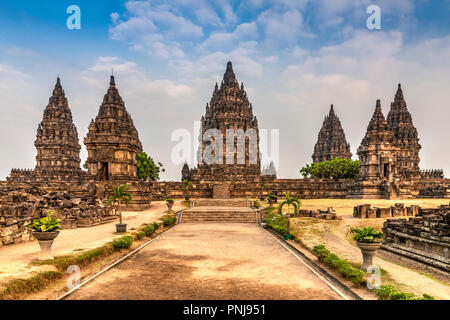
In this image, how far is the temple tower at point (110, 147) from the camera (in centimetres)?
3091

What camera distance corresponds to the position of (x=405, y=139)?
63.2 meters

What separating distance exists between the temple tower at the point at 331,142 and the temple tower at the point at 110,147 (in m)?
56.8

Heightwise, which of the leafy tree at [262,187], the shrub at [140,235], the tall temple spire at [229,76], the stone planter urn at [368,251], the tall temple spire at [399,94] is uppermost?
the tall temple spire at [229,76]

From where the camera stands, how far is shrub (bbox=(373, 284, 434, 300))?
6105mm

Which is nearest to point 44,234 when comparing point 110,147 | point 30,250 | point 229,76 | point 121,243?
point 30,250

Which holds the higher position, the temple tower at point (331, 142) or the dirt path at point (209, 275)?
the temple tower at point (331, 142)

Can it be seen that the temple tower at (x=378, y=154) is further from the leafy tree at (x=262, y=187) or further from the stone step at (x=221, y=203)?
the stone step at (x=221, y=203)

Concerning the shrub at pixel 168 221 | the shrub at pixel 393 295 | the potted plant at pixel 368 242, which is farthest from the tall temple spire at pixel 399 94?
the shrub at pixel 393 295

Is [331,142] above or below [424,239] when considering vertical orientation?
above

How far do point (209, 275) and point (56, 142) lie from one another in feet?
185

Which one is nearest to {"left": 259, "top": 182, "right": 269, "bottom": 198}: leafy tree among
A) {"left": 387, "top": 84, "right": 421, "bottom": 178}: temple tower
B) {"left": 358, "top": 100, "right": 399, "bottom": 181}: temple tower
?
{"left": 358, "top": 100, "right": 399, "bottom": 181}: temple tower

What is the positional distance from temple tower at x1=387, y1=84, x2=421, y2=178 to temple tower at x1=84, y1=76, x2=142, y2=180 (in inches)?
2189

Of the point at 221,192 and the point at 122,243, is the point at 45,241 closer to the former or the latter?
the point at 122,243

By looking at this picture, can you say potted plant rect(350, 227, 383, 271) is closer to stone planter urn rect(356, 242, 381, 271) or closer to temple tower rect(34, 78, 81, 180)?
stone planter urn rect(356, 242, 381, 271)
